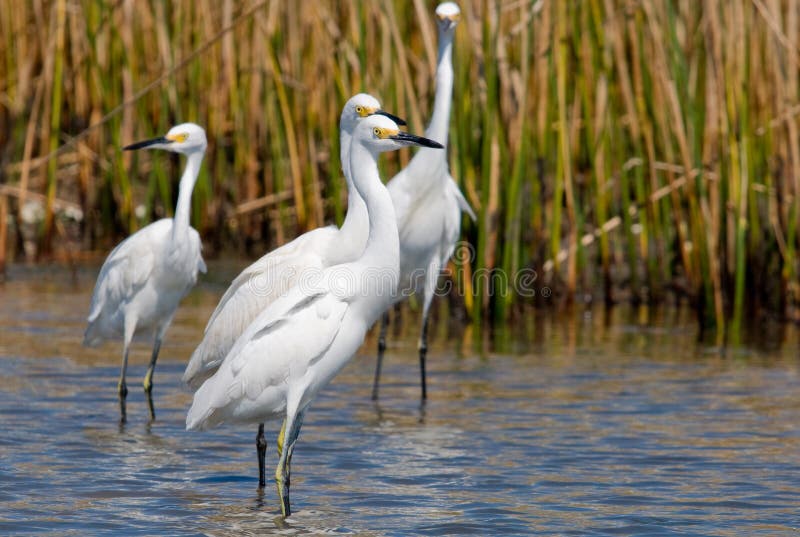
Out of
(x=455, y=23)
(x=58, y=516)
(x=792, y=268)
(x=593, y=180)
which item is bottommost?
(x=58, y=516)

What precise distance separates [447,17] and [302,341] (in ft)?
11.8

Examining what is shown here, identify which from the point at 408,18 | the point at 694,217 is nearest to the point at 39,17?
the point at 408,18

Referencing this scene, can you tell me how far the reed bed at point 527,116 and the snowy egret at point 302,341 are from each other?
362 cm

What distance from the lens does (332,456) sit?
20.4 ft

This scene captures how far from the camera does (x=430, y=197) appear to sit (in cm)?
811

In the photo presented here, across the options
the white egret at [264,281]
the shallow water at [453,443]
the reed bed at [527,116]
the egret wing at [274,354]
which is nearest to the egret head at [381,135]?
the white egret at [264,281]

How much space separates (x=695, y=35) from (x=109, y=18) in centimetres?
489

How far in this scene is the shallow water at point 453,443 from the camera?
5.17 meters

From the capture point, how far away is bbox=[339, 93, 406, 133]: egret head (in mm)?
6555

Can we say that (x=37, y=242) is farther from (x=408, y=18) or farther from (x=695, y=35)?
(x=695, y=35)

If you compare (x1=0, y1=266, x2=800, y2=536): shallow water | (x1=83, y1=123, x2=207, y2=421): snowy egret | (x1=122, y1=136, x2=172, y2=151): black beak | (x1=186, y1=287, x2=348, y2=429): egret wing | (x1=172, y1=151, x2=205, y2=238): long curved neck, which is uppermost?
(x1=122, y1=136, x2=172, y2=151): black beak

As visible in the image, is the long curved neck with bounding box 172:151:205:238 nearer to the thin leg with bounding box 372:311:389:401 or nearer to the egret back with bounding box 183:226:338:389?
the egret back with bounding box 183:226:338:389

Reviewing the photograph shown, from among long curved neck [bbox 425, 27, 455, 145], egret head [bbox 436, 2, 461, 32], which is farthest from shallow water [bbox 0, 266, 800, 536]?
egret head [bbox 436, 2, 461, 32]

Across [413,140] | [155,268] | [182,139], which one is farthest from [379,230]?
[182,139]
